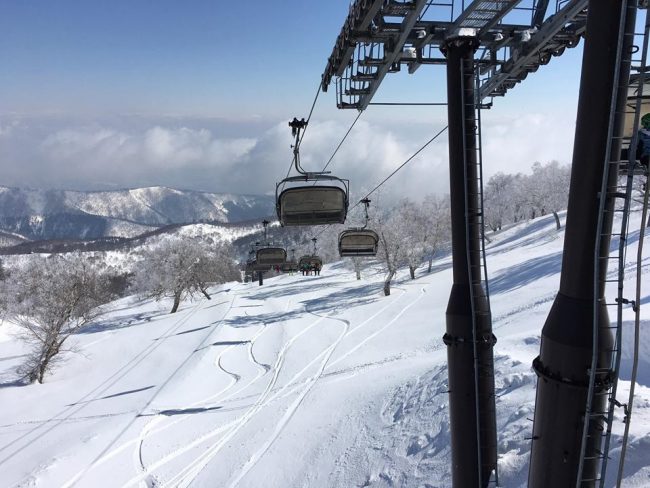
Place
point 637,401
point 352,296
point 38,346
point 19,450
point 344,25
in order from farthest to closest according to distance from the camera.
A: point 352,296
point 38,346
point 19,450
point 637,401
point 344,25

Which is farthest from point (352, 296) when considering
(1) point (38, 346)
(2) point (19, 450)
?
(2) point (19, 450)

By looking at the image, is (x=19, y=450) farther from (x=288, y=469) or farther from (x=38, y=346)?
(x=38, y=346)

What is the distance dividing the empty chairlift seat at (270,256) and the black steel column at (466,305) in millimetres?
19071

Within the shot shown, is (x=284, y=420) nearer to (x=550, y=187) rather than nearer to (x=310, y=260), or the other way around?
(x=310, y=260)

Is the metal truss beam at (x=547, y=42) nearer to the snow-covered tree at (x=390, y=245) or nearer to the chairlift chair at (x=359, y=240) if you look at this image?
the chairlift chair at (x=359, y=240)

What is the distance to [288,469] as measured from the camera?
32.5 feet

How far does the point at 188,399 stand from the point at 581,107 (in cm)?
1719

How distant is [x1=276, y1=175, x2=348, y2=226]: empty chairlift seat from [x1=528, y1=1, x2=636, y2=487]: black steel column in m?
5.59

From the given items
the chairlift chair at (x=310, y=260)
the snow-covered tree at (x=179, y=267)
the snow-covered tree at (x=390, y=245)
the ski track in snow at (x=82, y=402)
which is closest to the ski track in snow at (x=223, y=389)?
the ski track in snow at (x=82, y=402)


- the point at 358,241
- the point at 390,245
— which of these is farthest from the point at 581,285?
the point at 390,245

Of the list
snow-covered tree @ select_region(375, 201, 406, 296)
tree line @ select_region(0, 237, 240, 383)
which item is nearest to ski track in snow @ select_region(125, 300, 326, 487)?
tree line @ select_region(0, 237, 240, 383)

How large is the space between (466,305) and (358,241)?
1058 cm

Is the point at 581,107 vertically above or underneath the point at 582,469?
above

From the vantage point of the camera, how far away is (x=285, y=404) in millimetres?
14328
